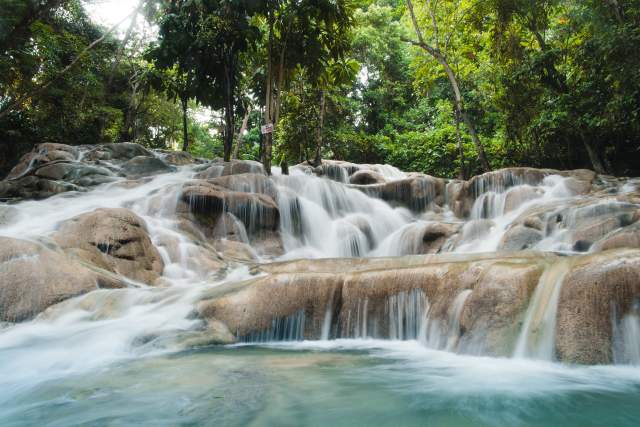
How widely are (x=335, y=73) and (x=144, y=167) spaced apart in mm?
7749

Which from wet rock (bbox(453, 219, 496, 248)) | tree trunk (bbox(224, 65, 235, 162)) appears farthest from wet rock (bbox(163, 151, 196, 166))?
wet rock (bbox(453, 219, 496, 248))

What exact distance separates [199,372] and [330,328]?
6.01 feet

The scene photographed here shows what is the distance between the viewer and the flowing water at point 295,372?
2.91 m

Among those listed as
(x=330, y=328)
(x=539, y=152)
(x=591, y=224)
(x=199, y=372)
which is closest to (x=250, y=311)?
(x=330, y=328)

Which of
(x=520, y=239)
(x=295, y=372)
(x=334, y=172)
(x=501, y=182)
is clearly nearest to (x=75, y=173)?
(x=334, y=172)

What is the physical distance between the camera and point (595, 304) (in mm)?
3738

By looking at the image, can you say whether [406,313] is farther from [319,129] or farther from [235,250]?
[319,129]

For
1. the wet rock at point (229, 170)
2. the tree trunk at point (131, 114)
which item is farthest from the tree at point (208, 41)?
the tree trunk at point (131, 114)

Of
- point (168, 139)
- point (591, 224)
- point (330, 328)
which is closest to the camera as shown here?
point (330, 328)

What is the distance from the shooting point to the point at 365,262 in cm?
676

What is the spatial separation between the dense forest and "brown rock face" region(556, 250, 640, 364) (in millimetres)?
7755

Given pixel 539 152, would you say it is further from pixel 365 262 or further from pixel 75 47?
pixel 75 47

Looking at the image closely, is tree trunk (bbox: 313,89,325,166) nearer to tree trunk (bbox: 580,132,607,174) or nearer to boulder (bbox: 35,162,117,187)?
boulder (bbox: 35,162,117,187)

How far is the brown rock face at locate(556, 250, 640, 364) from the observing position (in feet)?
11.9
